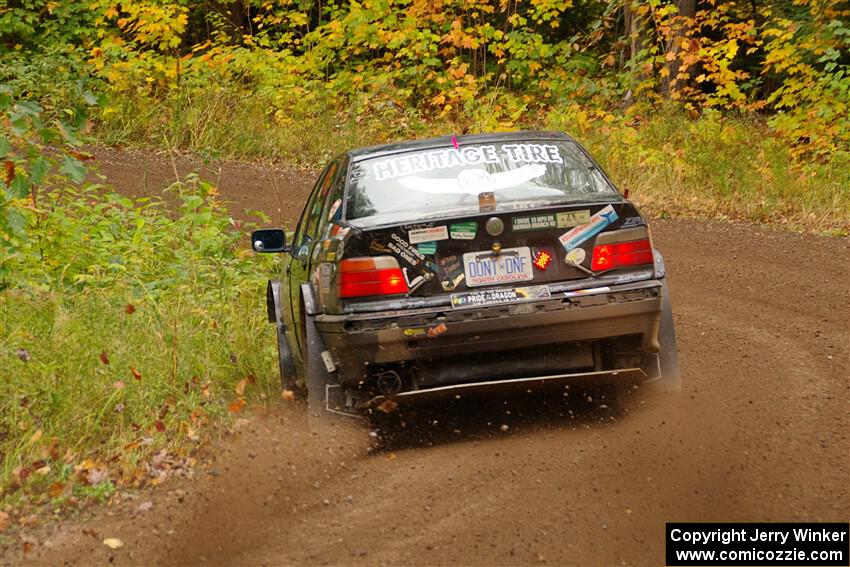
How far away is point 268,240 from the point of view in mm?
6836

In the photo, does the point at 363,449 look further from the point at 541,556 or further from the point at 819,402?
the point at 819,402

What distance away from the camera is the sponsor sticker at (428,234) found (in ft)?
17.5

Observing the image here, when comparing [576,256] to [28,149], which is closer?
[576,256]

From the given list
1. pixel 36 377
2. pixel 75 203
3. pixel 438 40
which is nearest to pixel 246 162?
pixel 438 40

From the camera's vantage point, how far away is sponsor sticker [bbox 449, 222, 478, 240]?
536 centimetres

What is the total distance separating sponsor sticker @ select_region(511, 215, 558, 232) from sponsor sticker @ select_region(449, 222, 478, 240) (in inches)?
7.4

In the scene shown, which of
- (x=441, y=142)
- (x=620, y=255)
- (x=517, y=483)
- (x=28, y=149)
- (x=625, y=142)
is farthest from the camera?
(x=625, y=142)

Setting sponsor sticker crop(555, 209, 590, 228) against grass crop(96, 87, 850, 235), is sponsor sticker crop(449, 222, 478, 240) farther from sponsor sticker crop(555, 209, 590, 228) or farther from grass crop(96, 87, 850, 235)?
grass crop(96, 87, 850, 235)

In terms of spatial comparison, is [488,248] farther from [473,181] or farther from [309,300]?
[309,300]

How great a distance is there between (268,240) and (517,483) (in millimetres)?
2589

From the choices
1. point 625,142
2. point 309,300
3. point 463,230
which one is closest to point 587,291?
point 463,230

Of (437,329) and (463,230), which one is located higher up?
(463,230)

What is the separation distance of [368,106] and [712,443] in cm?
1470

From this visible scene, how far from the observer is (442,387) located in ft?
17.9
